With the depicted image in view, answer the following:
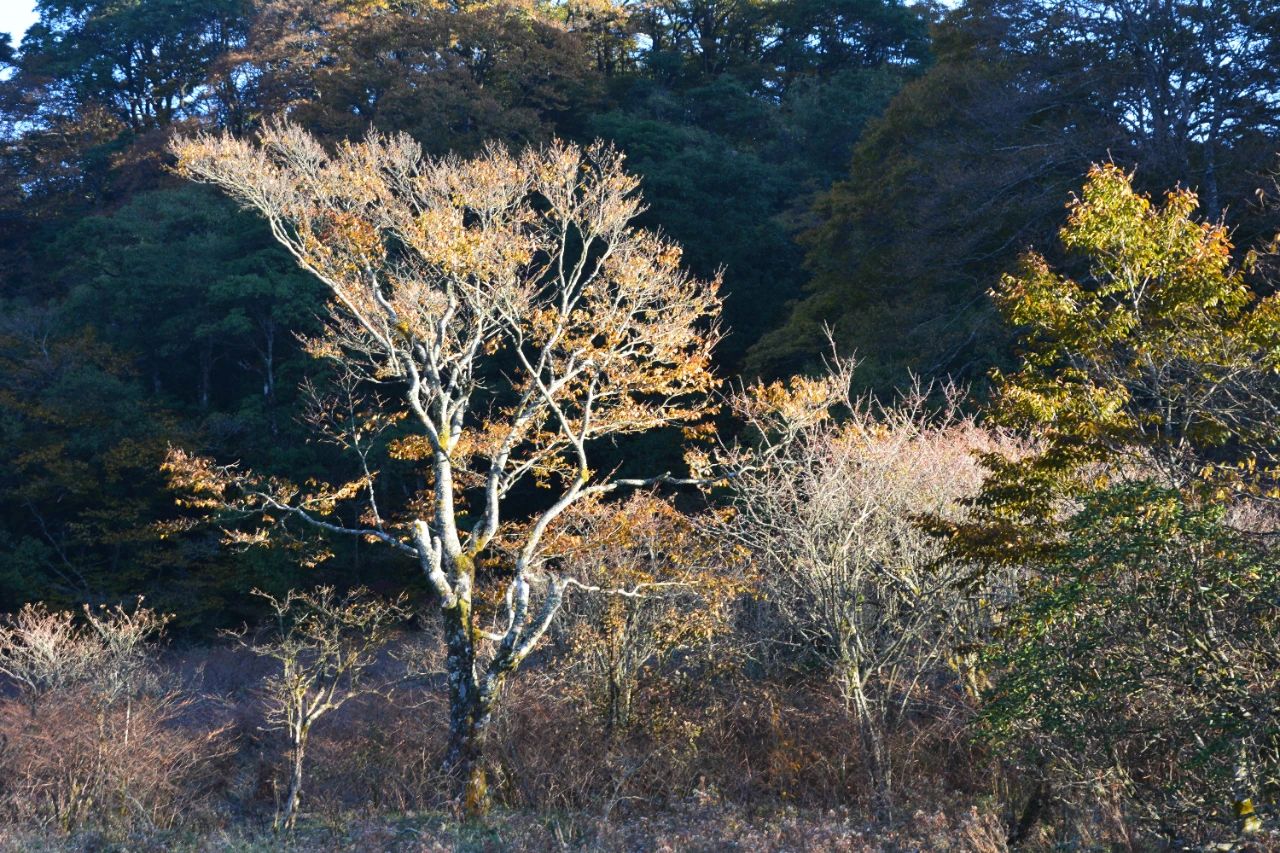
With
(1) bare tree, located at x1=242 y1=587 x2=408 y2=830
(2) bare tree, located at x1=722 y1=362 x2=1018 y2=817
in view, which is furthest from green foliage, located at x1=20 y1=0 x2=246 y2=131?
(2) bare tree, located at x1=722 y1=362 x2=1018 y2=817

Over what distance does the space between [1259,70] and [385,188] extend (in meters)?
16.0

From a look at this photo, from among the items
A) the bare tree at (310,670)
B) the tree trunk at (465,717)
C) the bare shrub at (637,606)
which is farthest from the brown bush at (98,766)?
the bare shrub at (637,606)

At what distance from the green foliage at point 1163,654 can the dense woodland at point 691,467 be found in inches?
1.3

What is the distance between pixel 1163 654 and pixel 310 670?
13.8m

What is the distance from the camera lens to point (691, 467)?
47.5 ft

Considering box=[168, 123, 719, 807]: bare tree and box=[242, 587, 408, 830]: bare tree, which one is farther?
box=[168, 123, 719, 807]: bare tree

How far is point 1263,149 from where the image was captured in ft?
61.4

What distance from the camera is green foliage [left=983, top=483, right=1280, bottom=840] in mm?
6699

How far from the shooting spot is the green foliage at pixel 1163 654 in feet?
22.0

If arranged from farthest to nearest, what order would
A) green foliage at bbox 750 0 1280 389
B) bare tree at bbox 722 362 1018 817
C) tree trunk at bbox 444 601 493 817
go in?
green foliage at bbox 750 0 1280 389 < tree trunk at bbox 444 601 493 817 < bare tree at bbox 722 362 1018 817

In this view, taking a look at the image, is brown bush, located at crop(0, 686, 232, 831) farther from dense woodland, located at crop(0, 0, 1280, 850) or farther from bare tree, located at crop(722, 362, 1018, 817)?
bare tree, located at crop(722, 362, 1018, 817)

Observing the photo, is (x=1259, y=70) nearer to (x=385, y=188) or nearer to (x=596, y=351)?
(x=596, y=351)

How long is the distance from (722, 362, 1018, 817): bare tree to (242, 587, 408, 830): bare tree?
5.69 m

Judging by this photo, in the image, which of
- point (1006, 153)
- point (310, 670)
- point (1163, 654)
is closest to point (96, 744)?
point (310, 670)
